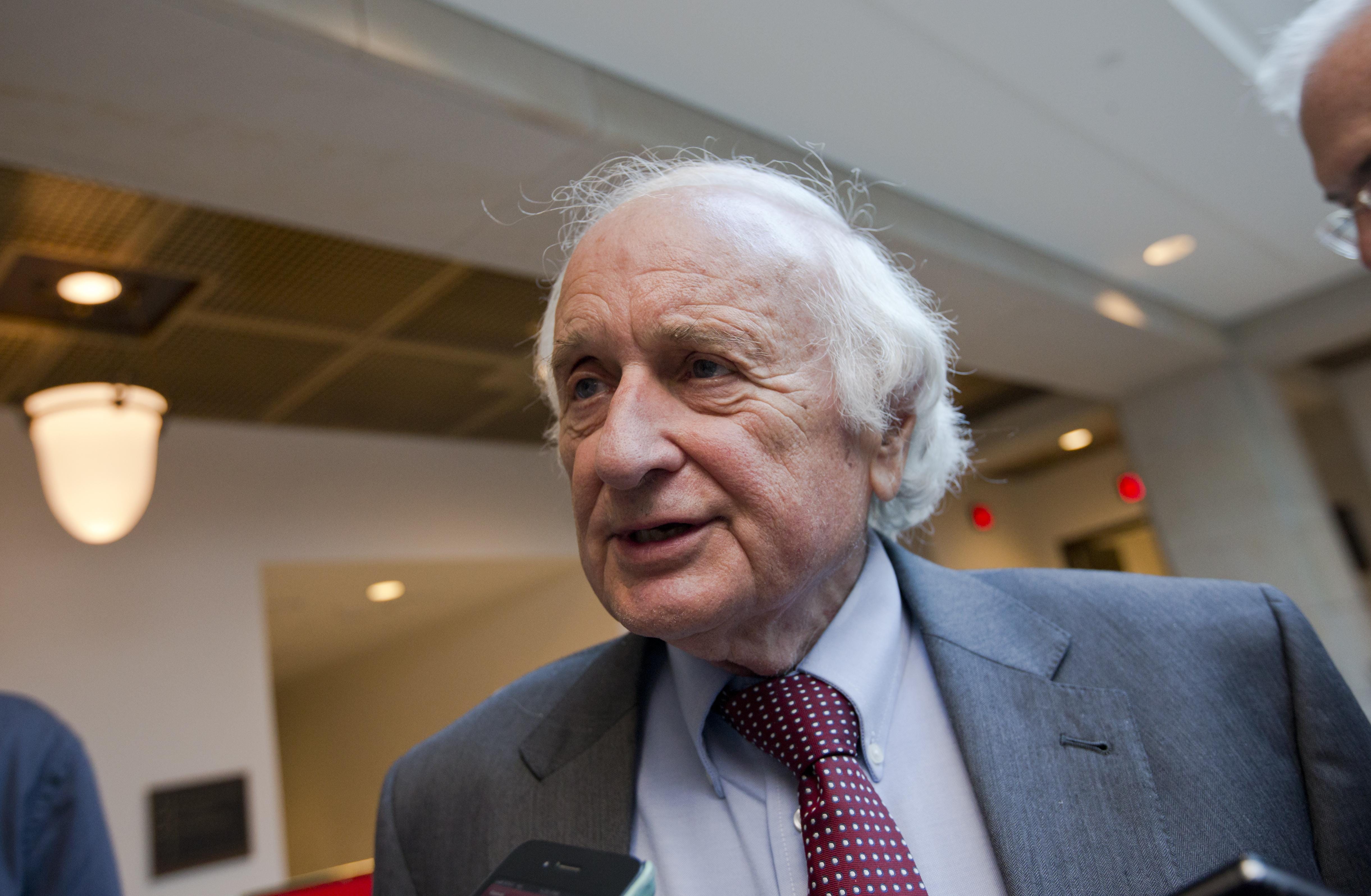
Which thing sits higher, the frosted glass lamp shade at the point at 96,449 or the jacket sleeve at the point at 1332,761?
the frosted glass lamp shade at the point at 96,449

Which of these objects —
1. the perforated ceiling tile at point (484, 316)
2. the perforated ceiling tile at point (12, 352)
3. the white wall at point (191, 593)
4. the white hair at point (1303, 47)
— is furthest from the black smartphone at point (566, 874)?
the perforated ceiling tile at point (12, 352)

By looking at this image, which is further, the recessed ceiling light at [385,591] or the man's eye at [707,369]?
the recessed ceiling light at [385,591]

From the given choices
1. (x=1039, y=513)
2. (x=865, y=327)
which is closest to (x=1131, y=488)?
(x=1039, y=513)

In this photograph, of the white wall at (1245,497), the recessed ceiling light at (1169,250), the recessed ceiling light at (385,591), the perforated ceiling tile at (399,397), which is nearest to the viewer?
the perforated ceiling tile at (399,397)

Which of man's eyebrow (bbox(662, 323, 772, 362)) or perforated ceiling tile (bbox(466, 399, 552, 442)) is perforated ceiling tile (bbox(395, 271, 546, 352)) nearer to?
perforated ceiling tile (bbox(466, 399, 552, 442))

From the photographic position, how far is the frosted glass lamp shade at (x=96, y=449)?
3.05 metres

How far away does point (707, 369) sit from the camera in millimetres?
1038

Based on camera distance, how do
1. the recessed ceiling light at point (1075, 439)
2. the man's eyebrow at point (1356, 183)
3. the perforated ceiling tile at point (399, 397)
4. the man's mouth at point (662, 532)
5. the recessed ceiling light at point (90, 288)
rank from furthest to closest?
the recessed ceiling light at point (1075, 439) → the perforated ceiling tile at point (399, 397) → the recessed ceiling light at point (90, 288) → the man's eyebrow at point (1356, 183) → the man's mouth at point (662, 532)

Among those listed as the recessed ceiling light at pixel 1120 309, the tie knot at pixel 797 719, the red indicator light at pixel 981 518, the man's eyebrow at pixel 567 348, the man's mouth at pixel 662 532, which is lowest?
the tie knot at pixel 797 719

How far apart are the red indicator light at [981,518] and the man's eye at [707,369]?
812 cm

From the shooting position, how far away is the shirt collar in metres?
1.03

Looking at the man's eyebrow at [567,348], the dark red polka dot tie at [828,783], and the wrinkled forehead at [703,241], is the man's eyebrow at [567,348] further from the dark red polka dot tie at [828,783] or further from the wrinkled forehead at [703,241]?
the dark red polka dot tie at [828,783]

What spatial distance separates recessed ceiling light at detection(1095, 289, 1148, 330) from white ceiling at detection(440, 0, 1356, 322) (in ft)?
1.08

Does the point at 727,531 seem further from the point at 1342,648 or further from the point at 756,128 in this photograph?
the point at 1342,648
